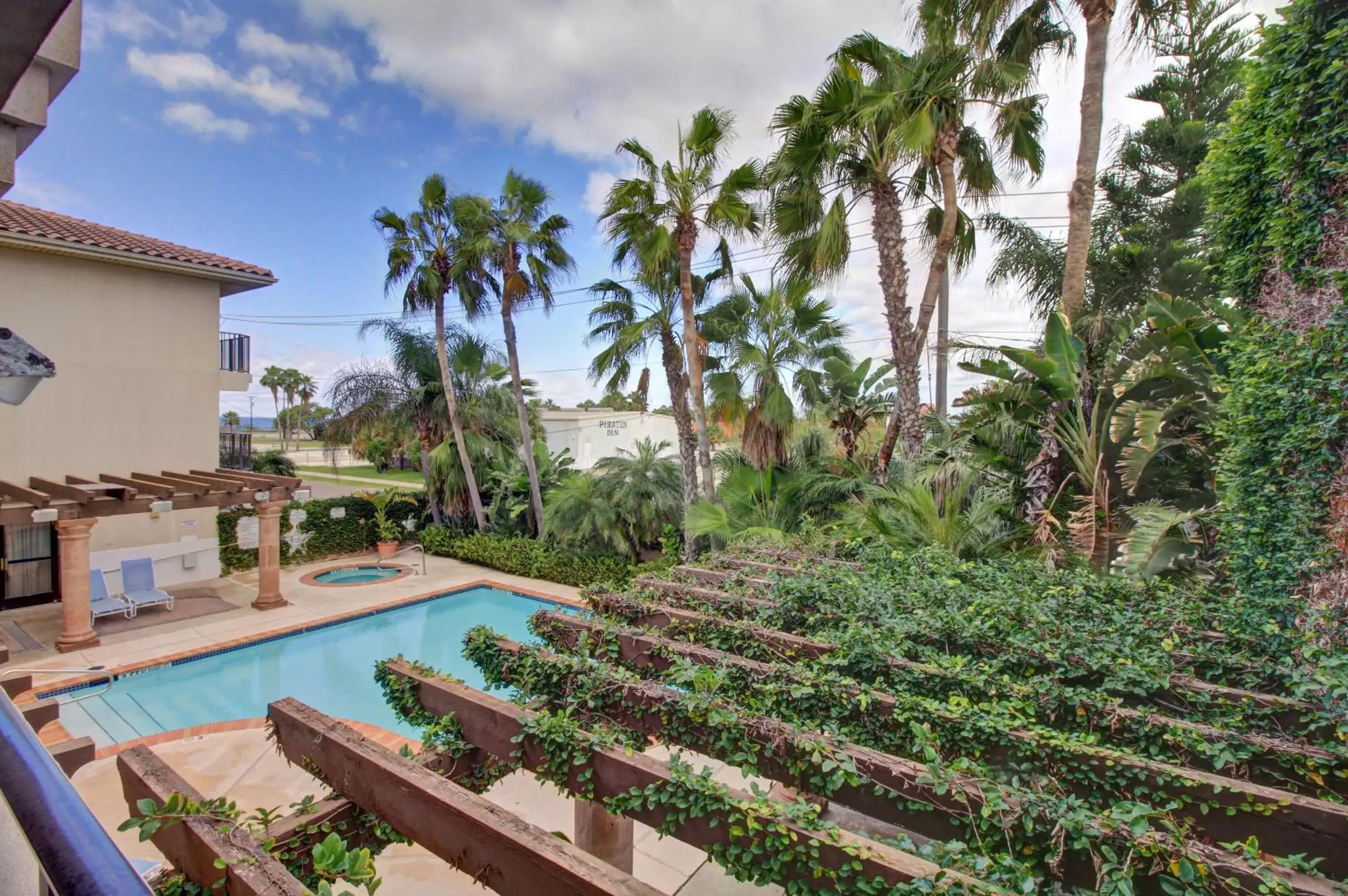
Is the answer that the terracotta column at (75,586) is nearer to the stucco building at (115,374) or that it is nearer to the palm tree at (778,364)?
the stucco building at (115,374)

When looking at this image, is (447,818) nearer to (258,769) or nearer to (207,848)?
(207,848)

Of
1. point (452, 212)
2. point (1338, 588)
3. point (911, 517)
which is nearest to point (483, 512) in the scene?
point (452, 212)

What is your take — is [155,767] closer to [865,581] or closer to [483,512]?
[865,581]

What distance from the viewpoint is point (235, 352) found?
13.9 metres

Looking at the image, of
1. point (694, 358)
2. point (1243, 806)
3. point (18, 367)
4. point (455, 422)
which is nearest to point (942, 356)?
point (694, 358)

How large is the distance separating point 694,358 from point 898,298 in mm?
4119

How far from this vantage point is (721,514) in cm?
1119

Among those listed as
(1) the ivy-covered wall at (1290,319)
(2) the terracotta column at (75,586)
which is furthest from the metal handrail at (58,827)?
(2) the terracotta column at (75,586)

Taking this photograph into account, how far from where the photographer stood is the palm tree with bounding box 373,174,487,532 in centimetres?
1522

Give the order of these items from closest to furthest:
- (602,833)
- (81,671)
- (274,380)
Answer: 1. (602,833)
2. (81,671)
3. (274,380)

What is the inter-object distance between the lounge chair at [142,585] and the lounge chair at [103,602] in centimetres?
18

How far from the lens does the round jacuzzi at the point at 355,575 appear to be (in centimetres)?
1462

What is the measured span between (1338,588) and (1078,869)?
10.0ft

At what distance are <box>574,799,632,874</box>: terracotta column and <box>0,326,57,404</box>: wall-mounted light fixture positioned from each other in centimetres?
297
